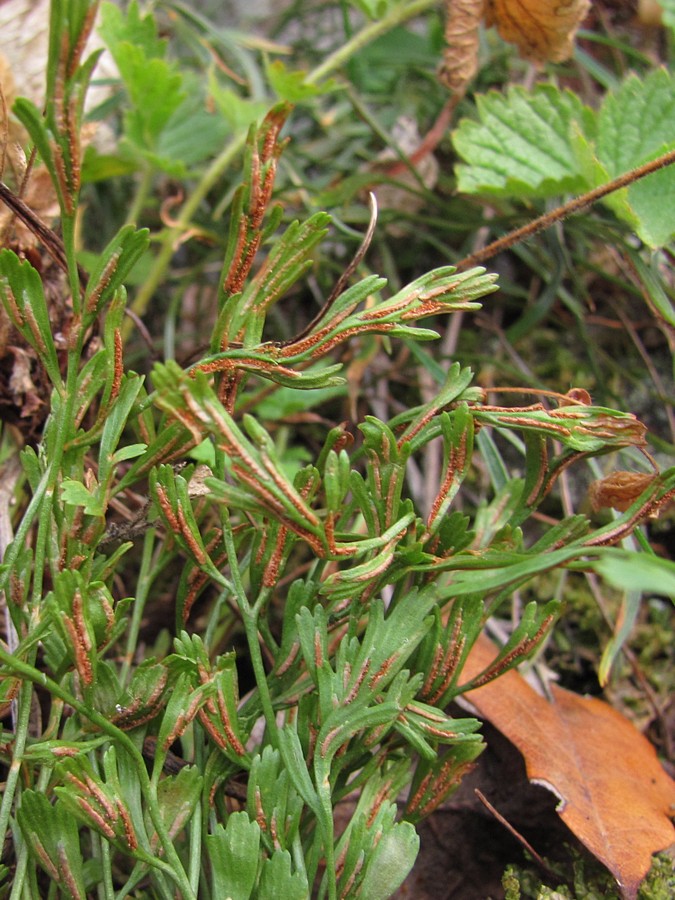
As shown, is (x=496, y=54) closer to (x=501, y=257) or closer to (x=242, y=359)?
(x=501, y=257)

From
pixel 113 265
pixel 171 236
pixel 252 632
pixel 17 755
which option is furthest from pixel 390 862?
pixel 171 236

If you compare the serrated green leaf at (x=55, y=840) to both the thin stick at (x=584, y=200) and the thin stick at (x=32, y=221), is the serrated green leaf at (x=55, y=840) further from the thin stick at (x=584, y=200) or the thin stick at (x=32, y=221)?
the thin stick at (x=584, y=200)

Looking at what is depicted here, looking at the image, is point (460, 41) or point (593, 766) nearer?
point (593, 766)

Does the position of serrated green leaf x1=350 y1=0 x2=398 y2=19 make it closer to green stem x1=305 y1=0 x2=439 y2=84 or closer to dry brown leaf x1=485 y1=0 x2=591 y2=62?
green stem x1=305 y1=0 x2=439 y2=84

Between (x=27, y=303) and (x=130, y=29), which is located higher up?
(x=130, y=29)

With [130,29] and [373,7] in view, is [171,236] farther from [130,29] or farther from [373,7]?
[373,7]

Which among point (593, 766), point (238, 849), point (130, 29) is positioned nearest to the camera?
point (238, 849)
